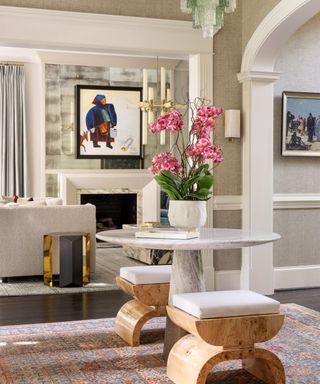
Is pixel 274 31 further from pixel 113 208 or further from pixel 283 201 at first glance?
pixel 113 208

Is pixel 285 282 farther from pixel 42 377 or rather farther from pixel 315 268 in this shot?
pixel 42 377

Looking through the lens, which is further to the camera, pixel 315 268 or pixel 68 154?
pixel 68 154

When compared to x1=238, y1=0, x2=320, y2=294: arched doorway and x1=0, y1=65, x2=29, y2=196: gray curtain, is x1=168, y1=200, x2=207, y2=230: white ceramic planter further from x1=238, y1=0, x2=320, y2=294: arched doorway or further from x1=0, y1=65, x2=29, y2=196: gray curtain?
x1=0, y1=65, x2=29, y2=196: gray curtain

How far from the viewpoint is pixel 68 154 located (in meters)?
10.0

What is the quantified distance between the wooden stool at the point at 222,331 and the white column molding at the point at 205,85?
2.57 m

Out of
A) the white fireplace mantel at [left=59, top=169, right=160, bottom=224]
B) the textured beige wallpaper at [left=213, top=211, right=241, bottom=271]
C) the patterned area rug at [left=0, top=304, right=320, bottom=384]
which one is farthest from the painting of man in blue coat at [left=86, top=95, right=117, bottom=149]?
the patterned area rug at [left=0, top=304, right=320, bottom=384]

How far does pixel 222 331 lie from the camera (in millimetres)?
3109

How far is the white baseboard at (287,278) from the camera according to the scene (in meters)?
6.03

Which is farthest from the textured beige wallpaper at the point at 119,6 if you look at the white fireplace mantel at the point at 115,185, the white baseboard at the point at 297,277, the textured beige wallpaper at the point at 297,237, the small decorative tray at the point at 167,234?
the white fireplace mantel at the point at 115,185

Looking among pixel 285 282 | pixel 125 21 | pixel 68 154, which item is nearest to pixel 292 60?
pixel 125 21

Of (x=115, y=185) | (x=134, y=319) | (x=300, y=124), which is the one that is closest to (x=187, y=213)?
(x=134, y=319)

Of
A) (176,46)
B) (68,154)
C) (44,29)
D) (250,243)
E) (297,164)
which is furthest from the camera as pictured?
(68,154)

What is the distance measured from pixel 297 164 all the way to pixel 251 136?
0.65m

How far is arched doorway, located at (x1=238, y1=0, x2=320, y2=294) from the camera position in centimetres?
584
